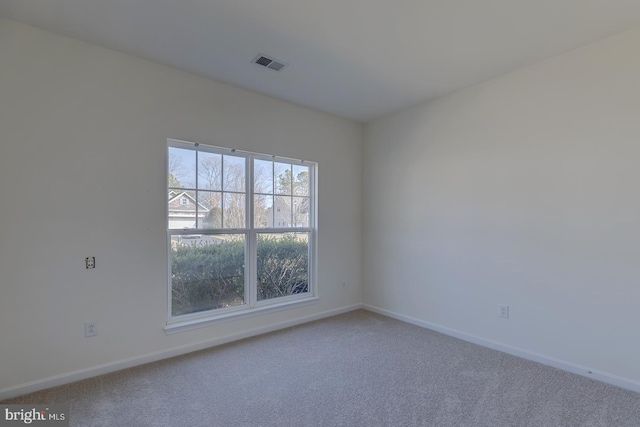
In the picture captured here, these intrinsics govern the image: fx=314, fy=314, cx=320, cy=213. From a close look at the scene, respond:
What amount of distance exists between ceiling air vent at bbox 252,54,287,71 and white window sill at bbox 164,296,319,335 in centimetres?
245

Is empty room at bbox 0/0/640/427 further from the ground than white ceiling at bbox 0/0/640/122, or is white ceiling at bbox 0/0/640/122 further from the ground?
white ceiling at bbox 0/0/640/122

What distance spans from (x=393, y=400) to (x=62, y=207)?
283 cm

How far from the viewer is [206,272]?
320cm

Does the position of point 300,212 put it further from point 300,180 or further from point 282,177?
point 282,177

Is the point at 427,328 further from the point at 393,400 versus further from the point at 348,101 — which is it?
the point at 348,101

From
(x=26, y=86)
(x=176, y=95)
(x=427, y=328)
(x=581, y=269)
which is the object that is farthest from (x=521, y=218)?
(x=26, y=86)

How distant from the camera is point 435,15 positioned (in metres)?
2.17

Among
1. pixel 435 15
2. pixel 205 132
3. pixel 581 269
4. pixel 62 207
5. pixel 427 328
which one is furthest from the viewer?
pixel 427 328

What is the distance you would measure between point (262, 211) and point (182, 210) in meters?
0.89

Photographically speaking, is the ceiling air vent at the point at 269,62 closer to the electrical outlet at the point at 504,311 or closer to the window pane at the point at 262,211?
the window pane at the point at 262,211

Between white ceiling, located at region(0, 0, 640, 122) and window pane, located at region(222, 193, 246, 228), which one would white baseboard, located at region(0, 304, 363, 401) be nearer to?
window pane, located at region(222, 193, 246, 228)

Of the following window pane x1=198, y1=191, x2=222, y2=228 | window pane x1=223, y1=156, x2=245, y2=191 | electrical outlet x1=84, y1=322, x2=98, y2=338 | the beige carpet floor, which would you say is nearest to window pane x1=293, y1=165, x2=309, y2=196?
window pane x1=223, y1=156, x2=245, y2=191

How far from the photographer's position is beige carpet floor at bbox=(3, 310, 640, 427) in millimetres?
1979

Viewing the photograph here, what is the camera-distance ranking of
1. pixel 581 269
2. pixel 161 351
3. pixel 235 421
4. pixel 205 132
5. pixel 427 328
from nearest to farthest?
pixel 235 421
pixel 581 269
pixel 161 351
pixel 205 132
pixel 427 328
